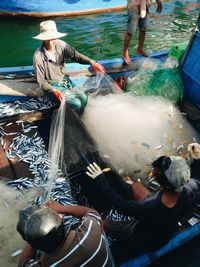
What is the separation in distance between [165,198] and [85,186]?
5.34ft

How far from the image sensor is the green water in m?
10.7

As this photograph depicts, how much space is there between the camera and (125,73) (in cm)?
688

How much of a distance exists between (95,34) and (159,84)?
24.4ft

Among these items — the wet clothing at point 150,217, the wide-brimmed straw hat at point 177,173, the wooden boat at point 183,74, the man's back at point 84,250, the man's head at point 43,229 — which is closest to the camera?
the man's head at point 43,229

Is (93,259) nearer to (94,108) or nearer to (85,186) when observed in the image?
(85,186)

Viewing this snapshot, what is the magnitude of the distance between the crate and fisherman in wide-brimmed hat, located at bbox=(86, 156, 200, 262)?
2944 millimetres

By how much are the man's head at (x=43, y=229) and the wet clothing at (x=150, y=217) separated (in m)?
1.11

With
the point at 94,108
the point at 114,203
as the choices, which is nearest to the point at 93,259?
the point at 114,203

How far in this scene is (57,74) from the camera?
565 centimetres

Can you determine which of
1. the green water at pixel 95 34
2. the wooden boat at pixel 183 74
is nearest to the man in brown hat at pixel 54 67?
the wooden boat at pixel 183 74

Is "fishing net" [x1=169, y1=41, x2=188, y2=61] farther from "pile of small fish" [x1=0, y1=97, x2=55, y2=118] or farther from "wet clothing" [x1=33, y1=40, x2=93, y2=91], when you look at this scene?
"pile of small fish" [x1=0, y1=97, x2=55, y2=118]

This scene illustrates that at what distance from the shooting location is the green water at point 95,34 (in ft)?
35.2

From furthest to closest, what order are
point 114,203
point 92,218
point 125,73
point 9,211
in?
point 125,73, point 9,211, point 114,203, point 92,218

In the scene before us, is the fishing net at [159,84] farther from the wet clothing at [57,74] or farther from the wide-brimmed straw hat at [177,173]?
the wide-brimmed straw hat at [177,173]
